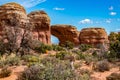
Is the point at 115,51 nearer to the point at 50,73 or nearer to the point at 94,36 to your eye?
the point at 50,73

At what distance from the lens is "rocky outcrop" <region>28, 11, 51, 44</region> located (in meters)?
36.7

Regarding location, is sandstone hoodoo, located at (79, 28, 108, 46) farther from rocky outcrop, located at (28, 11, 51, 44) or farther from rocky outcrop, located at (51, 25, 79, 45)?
rocky outcrop, located at (28, 11, 51, 44)

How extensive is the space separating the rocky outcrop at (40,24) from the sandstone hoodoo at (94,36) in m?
12.0

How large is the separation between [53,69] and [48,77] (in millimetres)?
397

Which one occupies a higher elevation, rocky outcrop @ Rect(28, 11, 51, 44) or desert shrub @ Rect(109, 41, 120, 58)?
rocky outcrop @ Rect(28, 11, 51, 44)

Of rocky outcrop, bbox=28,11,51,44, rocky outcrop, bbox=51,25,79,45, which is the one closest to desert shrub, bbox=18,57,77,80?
rocky outcrop, bbox=28,11,51,44

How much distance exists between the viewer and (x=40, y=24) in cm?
3688

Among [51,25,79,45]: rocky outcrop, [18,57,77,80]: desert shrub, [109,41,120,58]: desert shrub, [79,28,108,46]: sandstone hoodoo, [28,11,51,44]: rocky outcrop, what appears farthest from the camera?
[51,25,79,45]: rocky outcrop

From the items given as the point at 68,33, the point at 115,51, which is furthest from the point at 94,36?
the point at 115,51

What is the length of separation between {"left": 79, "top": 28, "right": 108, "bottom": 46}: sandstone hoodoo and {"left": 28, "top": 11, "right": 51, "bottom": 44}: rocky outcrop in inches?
472

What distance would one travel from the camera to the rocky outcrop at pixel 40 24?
36688 millimetres

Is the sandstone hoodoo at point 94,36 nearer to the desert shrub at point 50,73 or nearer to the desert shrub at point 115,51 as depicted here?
the desert shrub at point 115,51

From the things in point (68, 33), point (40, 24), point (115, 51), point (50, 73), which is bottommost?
point (115, 51)

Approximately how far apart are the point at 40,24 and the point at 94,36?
46.5 feet
